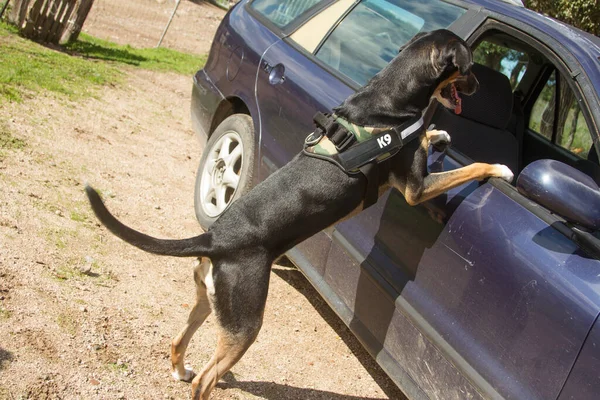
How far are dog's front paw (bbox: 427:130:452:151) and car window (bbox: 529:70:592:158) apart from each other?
1183mm

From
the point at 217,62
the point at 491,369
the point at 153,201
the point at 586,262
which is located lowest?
the point at 153,201

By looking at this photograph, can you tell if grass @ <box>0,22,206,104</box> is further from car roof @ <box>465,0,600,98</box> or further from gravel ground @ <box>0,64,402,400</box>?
car roof @ <box>465,0,600,98</box>

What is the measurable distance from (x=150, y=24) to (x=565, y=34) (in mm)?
14569

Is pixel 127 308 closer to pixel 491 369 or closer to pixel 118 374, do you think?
pixel 118 374

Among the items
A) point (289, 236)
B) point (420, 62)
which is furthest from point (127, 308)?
point (420, 62)

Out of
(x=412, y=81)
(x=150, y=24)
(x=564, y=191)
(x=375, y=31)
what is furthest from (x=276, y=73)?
(x=150, y=24)

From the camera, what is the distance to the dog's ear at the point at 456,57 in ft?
10.4

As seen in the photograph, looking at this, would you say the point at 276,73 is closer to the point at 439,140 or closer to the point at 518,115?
the point at 439,140

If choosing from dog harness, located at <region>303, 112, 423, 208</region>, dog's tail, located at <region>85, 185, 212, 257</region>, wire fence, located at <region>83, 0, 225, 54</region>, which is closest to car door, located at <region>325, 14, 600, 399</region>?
dog harness, located at <region>303, 112, 423, 208</region>

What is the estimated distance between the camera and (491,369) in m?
2.78

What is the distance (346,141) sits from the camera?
315 cm

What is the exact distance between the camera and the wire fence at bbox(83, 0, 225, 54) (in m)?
14.1

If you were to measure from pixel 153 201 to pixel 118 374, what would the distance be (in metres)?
2.29

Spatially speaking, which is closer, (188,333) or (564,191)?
(564,191)
